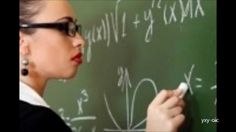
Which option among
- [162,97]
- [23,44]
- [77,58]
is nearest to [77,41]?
[77,58]

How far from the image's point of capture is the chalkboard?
3.82 feet

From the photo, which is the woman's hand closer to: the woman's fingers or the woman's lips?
the woman's fingers

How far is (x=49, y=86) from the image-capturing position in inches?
63.1

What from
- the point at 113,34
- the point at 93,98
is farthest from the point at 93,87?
the point at 113,34

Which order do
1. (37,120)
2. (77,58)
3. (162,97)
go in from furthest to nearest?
1. (77,58)
2. (162,97)
3. (37,120)

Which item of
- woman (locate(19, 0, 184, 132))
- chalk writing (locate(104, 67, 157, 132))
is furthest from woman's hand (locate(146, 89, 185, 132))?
chalk writing (locate(104, 67, 157, 132))

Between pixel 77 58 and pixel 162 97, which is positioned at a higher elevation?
pixel 77 58

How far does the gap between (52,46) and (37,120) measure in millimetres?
249

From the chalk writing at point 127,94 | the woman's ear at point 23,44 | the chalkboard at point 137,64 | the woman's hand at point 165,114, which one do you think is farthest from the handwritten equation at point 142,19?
the woman's ear at point 23,44

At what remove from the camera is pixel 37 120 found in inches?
40.6

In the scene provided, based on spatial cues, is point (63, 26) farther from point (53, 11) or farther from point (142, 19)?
point (142, 19)

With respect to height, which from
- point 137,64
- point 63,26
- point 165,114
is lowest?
point 165,114

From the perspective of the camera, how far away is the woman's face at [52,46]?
119cm
